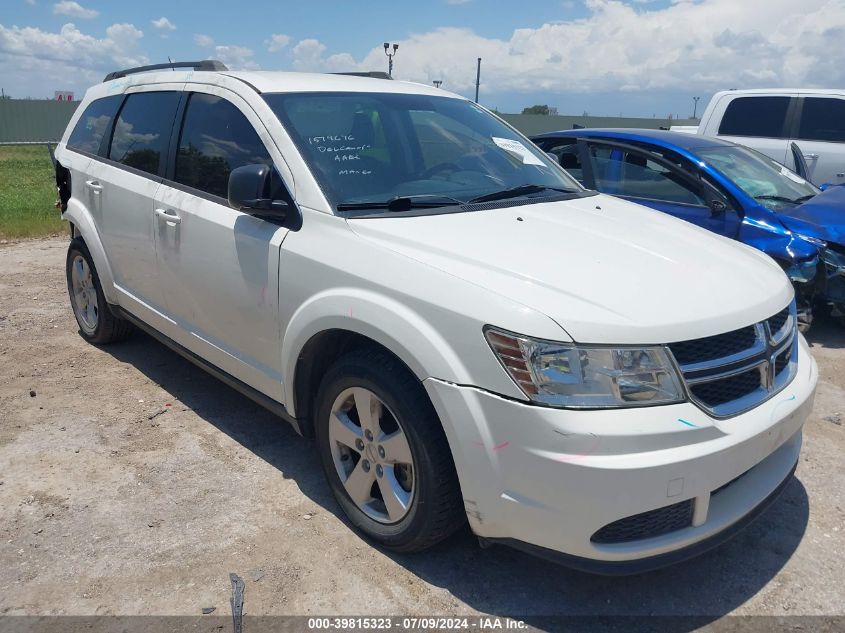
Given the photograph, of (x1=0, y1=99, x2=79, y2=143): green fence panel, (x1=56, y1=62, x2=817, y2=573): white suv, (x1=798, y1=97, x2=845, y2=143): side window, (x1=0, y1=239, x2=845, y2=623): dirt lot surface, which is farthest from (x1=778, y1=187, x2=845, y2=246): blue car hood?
(x1=0, y1=99, x2=79, y2=143): green fence panel

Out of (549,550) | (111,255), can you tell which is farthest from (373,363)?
(111,255)

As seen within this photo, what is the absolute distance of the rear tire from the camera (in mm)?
5117

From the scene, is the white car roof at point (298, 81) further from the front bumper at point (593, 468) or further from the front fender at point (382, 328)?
the front bumper at point (593, 468)

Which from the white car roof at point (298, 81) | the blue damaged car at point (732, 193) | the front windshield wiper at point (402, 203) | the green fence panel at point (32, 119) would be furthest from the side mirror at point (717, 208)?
the green fence panel at point (32, 119)

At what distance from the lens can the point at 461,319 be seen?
7.85ft

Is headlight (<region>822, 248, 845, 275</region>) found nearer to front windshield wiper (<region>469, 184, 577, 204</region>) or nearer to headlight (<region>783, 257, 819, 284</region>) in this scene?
headlight (<region>783, 257, 819, 284</region>)

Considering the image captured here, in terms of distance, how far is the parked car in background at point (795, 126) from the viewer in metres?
8.70

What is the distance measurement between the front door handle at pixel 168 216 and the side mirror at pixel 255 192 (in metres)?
0.77

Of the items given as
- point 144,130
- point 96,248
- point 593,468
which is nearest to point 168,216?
point 144,130

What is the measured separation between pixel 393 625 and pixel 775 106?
8651 millimetres

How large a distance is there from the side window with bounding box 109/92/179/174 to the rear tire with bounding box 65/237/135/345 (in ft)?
2.91

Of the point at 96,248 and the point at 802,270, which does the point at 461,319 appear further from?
the point at 802,270

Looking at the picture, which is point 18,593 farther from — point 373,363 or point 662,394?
point 662,394

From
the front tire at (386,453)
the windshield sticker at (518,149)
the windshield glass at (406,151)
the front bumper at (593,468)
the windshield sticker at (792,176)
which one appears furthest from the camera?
the windshield sticker at (792,176)
